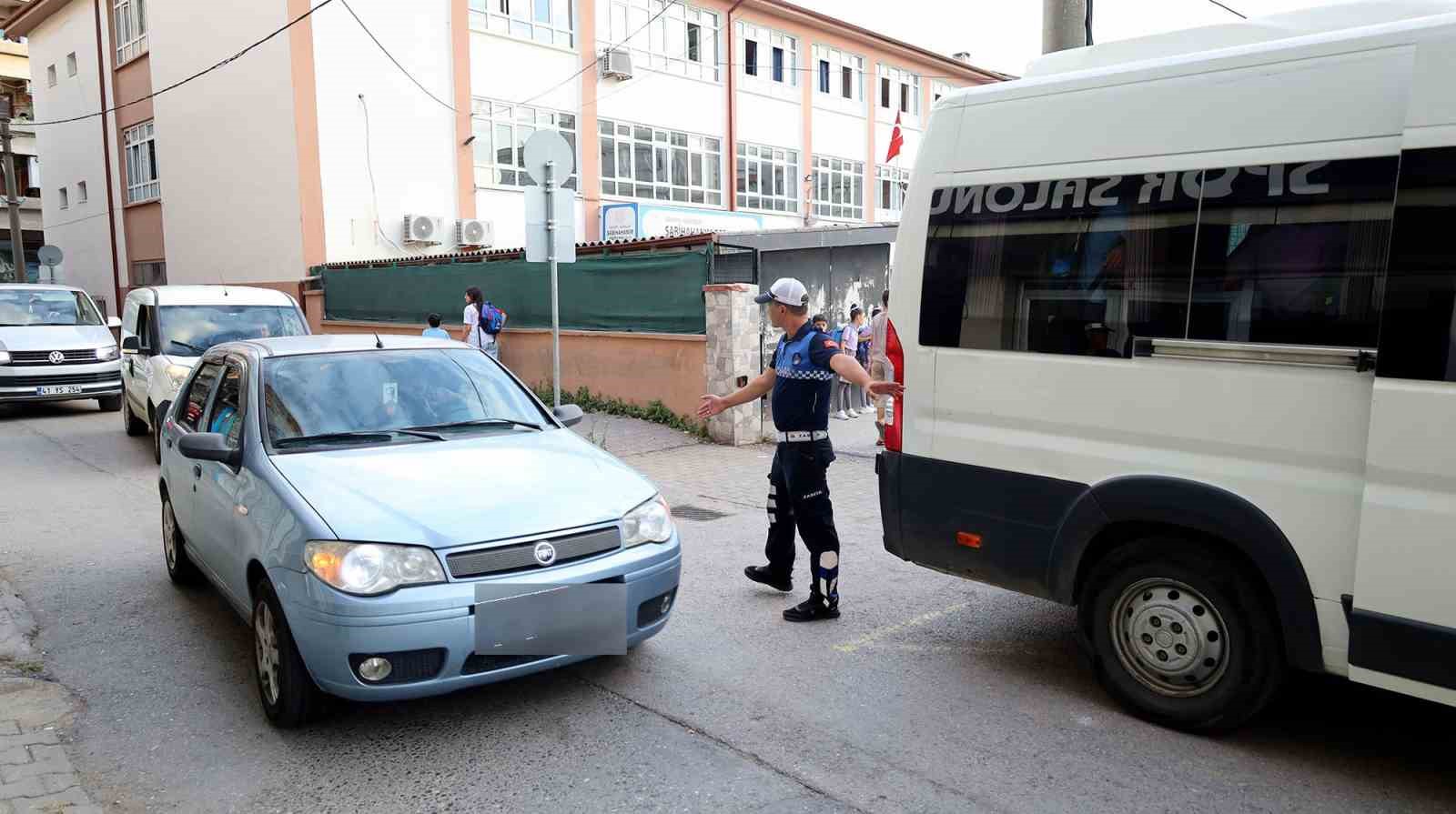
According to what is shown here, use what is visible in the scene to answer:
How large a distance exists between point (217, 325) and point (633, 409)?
16.3ft

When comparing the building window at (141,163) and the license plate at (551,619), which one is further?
the building window at (141,163)

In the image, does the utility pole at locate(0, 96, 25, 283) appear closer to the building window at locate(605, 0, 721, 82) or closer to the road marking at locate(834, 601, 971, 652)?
the building window at locate(605, 0, 721, 82)

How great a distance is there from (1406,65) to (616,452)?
8807 millimetres

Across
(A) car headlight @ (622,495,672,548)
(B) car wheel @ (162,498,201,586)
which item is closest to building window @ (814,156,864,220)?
(B) car wheel @ (162,498,201,586)

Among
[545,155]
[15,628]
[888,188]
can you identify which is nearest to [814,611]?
[15,628]

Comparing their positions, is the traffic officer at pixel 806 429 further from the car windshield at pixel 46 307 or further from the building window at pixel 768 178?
the building window at pixel 768 178

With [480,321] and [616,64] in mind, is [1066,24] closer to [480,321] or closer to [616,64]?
[480,321]

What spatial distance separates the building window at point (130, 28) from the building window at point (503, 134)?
33.1 ft

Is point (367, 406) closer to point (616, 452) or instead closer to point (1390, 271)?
point (1390, 271)

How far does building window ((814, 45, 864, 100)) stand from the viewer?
100 ft

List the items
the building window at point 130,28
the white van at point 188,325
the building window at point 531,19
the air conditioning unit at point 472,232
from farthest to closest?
the building window at point 130,28 < the building window at point 531,19 < the air conditioning unit at point 472,232 < the white van at point 188,325

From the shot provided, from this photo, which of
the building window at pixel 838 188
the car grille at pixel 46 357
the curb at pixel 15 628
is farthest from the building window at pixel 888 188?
the curb at pixel 15 628

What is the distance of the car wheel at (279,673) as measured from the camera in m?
3.86

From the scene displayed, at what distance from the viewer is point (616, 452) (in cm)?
1117
